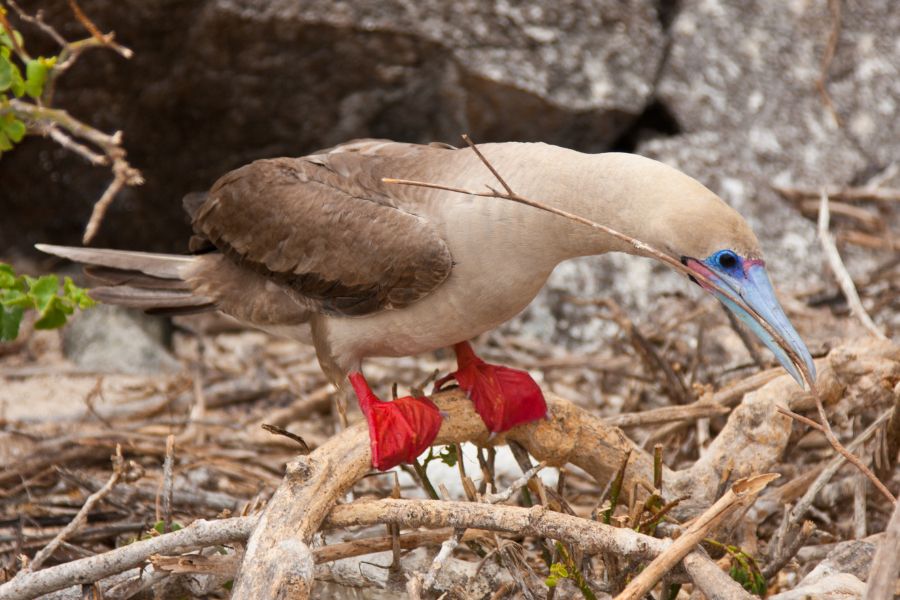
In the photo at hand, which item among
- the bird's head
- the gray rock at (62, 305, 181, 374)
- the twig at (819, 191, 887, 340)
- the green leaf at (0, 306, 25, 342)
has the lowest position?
the gray rock at (62, 305, 181, 374)

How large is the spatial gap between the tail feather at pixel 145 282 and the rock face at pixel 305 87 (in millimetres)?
1250

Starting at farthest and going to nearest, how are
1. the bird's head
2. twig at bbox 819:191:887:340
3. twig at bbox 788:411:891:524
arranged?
1. twig at bbox 819:191:887:340
2. twig at bbox 788:411:891:524
3. the bird's head

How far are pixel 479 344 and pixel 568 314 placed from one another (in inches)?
20.5

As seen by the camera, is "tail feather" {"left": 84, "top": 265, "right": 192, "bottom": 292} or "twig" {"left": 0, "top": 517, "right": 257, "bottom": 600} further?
"tail feather" {"left": 84, "top": 265, "right": 192, "bottom": 292}

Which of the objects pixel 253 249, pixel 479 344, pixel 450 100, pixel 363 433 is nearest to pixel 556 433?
pixel 363 433

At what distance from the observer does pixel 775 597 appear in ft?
8.12

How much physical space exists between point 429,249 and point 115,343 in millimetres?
2663

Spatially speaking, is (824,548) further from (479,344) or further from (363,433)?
(479,344)

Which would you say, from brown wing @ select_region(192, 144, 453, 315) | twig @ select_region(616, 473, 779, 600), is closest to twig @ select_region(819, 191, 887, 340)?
twig @ select_region(616, 473, 779, 600)

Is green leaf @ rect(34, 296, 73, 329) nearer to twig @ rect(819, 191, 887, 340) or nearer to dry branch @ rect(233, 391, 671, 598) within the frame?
dry branch @ rect(233, 391, 671, 598)

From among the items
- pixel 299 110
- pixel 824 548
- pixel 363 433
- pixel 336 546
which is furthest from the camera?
pixel 299 110

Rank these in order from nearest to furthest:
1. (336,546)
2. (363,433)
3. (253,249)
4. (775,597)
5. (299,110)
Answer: (775,597) → (336,546) → (363,433) → (253,249) → (299,110)

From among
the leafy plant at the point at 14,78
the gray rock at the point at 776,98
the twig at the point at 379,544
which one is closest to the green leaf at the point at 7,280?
the leafy plant at the point at 14,78

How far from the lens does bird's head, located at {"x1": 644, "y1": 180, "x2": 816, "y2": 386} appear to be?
2566 millimetres
